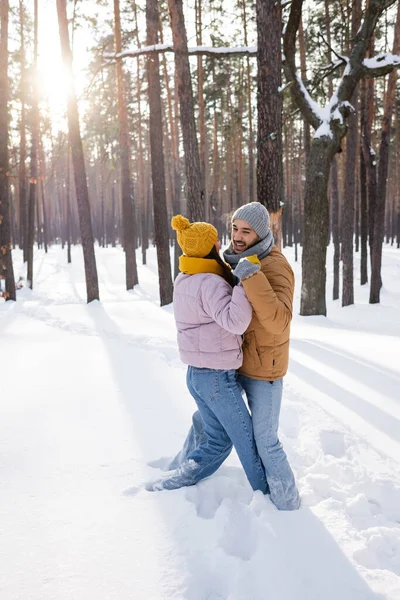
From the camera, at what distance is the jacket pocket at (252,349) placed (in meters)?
2.69

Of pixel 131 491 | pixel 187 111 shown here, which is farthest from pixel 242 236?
pixel 187 111

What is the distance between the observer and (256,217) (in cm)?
262

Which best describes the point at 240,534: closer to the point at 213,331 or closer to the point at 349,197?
the point at 213,331

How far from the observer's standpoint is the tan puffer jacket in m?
2.44

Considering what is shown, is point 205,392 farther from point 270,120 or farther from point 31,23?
point 31,23

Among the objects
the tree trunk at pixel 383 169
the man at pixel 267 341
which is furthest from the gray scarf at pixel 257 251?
the tree trunk at pixel 383 169

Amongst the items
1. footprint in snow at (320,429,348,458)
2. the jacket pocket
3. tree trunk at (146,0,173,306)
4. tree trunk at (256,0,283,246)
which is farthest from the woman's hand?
tree trunk at (146,0,173,306)

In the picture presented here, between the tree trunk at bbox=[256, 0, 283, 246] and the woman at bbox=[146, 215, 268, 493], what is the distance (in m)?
5.26

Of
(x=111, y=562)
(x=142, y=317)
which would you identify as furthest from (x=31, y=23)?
(x=111, y=562)

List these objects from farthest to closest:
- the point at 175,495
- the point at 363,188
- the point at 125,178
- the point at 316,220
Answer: the point at 125,178, the point at 363,188, the point at 316,220, the point at 175,495

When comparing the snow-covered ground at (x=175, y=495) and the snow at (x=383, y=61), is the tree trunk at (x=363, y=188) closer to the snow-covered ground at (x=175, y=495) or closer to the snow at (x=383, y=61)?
the snow at (x=383, y=61)

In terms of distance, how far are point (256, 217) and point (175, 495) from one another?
6.20 ft

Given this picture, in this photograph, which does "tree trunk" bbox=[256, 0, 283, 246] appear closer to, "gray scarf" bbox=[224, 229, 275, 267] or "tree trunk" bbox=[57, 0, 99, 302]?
"gray scarf" bbox=[224, 229, 275, 267]

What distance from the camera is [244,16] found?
19359 mm
